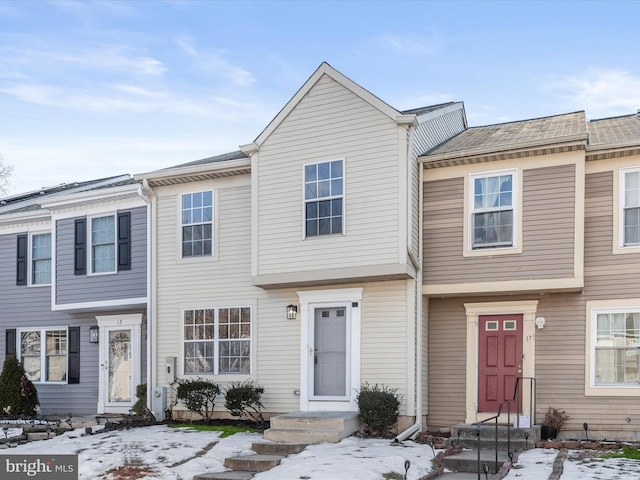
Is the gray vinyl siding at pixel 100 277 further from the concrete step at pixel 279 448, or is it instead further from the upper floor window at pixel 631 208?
the upper floor window at pixel 631 208

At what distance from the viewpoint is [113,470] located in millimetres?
11242

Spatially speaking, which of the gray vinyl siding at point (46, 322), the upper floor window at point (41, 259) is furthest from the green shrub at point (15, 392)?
the upper floor window at point (41, 259)

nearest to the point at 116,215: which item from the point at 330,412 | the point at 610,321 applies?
the point at 330,412

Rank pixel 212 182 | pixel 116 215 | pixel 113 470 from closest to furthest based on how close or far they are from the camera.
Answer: pixel 113 470 → pixel 212 182 → pixel 116 215

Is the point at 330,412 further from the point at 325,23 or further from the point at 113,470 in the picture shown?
the point at 325,23

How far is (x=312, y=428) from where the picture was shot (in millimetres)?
12883

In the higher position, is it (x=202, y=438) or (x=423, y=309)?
(x=423, y=309)

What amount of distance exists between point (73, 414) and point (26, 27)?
9296 millimetres

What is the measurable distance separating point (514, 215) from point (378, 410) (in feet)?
14.0

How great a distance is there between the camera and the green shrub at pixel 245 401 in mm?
14500

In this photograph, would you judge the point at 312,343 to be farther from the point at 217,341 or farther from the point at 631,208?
the point at 631,208

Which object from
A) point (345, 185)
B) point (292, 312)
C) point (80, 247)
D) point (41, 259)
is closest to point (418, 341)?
point (292, 312)

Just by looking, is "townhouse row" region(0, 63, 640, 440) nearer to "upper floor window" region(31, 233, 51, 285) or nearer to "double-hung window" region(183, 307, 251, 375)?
"double-hung window" region(183, 307, 251, 375)

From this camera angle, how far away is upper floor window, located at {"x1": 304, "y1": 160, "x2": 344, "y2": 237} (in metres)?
14.0
